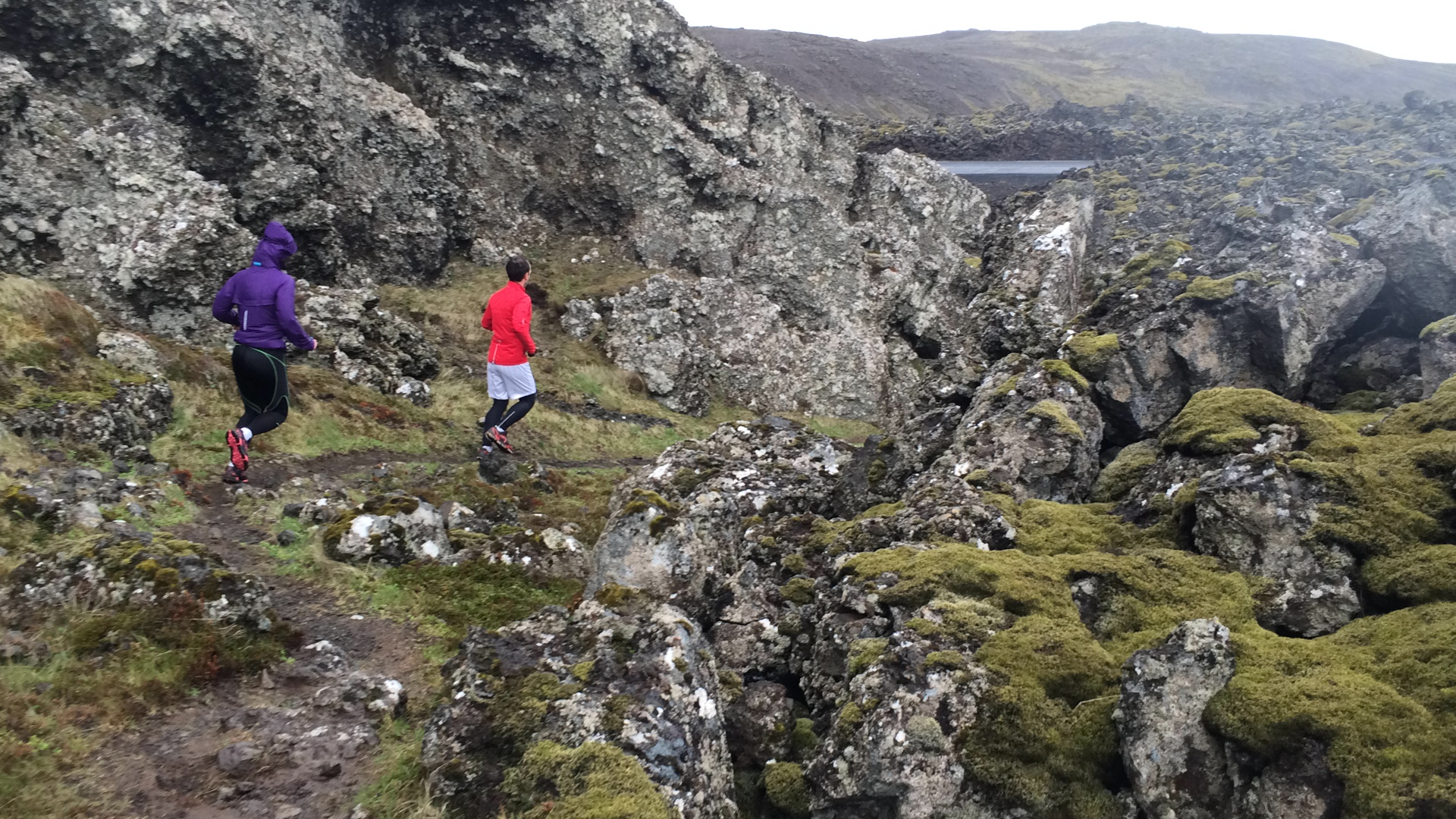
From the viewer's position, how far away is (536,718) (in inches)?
274

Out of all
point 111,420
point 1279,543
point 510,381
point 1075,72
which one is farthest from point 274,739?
point 1075,72

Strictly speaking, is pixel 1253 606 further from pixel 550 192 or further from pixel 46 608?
pixel 550 192

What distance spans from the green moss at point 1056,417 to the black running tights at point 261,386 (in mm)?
12899

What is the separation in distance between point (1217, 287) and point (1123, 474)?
7.01 m

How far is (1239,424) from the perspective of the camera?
→ 11367 millimetres

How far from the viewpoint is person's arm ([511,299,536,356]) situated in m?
15.0

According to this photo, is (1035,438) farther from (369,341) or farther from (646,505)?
(369,341)

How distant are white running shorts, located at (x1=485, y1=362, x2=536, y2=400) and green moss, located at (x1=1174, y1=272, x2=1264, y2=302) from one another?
14608mm

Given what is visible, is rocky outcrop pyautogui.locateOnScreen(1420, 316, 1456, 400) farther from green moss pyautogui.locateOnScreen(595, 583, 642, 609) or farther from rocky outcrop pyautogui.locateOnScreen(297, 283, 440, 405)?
rocky outcrop pyautogui.locateOnScreen(297, 283, 440, 405)

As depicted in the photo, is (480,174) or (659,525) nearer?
(659,525)

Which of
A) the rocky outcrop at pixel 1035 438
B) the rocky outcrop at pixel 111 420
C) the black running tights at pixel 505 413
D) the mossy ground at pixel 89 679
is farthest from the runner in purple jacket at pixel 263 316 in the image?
the rocky outcrop at pixel 1035 438

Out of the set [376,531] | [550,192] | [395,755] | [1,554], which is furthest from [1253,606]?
[550,192]

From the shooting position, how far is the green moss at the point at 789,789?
283 inches

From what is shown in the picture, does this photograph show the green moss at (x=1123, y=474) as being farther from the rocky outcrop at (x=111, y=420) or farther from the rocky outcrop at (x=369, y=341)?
the rocky outcrop at (x=369, y=341)
